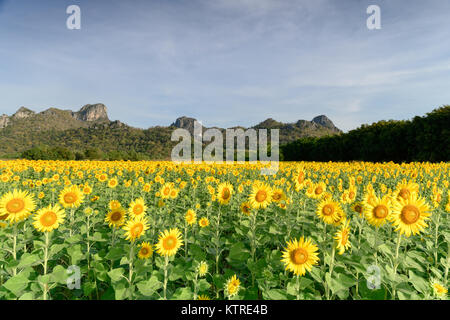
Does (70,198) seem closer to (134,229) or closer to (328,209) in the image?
(134,229)

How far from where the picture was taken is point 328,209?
3029 millimetres

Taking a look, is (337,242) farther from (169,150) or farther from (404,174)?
(169,150)

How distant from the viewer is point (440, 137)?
26.0 m

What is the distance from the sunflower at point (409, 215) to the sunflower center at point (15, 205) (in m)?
4.40

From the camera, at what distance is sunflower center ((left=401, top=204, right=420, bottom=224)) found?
7.81 ft

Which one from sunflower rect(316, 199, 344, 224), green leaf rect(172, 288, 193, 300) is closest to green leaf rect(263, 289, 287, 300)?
green leaf rect(172, 288, 193, 300)

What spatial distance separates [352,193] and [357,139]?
39531mm

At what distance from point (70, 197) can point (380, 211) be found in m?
4.48

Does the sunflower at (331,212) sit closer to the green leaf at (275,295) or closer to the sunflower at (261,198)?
the sunflower at (261,198)

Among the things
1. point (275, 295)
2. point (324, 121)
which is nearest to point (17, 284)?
point (275, 295)

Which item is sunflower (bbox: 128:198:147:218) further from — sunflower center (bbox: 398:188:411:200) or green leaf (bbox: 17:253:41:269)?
sunflower center (bbox: 398:188:411:200)

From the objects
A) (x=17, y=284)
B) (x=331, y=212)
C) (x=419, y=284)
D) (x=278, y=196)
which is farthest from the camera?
(x=278, y=196)

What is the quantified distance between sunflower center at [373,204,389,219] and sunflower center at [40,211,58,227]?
12.8 feet

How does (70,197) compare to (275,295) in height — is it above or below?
above
